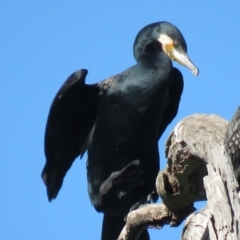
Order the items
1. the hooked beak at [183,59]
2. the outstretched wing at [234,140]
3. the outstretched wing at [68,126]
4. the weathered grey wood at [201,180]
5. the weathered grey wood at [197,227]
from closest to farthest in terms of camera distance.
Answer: the weathered grey wood at [201,180] < the weathered grey wood at [197,227] < the outstretched wing at [234,140] < the hooked beak at [183,59] < the outstretched wing at [68,126]

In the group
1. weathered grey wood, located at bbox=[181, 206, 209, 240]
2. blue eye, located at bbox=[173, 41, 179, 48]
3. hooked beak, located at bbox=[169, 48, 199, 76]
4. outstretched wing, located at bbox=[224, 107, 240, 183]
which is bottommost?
weathered grey wood, located at bbox=[181, 206, 209, 240]

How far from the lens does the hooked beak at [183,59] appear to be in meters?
7.02

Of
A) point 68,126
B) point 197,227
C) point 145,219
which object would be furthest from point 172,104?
point 197,227

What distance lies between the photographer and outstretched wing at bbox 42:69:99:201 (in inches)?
281

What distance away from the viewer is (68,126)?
7.31 metres

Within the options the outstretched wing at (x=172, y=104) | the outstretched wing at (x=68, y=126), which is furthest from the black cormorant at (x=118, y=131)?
the outstretched wing at (x=172, y=104)

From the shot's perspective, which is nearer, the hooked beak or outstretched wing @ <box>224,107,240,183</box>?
outstretched wing @ <box>224,107,240,183</box>

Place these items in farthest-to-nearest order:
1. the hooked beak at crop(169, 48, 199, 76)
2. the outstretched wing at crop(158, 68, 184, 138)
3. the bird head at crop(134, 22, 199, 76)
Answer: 1. the outstretched wing at crop(158, 68, 184, 138)
2. the bird head at crop(134, 22, 199, 76)
3. the hooked beak at crop(169, 48, 199, 76)

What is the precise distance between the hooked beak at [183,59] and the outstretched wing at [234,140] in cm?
150

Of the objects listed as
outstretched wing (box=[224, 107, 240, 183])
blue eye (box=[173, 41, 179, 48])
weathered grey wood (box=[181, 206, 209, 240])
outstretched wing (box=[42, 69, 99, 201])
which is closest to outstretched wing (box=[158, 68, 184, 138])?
blue eye (box=[173, 41, 179, 48])

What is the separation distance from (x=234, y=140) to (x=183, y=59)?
200 centimetres

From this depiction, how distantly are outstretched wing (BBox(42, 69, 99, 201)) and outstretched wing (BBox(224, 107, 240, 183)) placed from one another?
186 centimetres

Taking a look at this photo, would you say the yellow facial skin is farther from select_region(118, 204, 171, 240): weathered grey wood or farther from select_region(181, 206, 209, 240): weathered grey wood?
select_region(181, 206, 209, 240): weathered grey wood

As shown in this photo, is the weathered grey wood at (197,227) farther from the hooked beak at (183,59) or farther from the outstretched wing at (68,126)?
the outstretched wing at (68,126)
